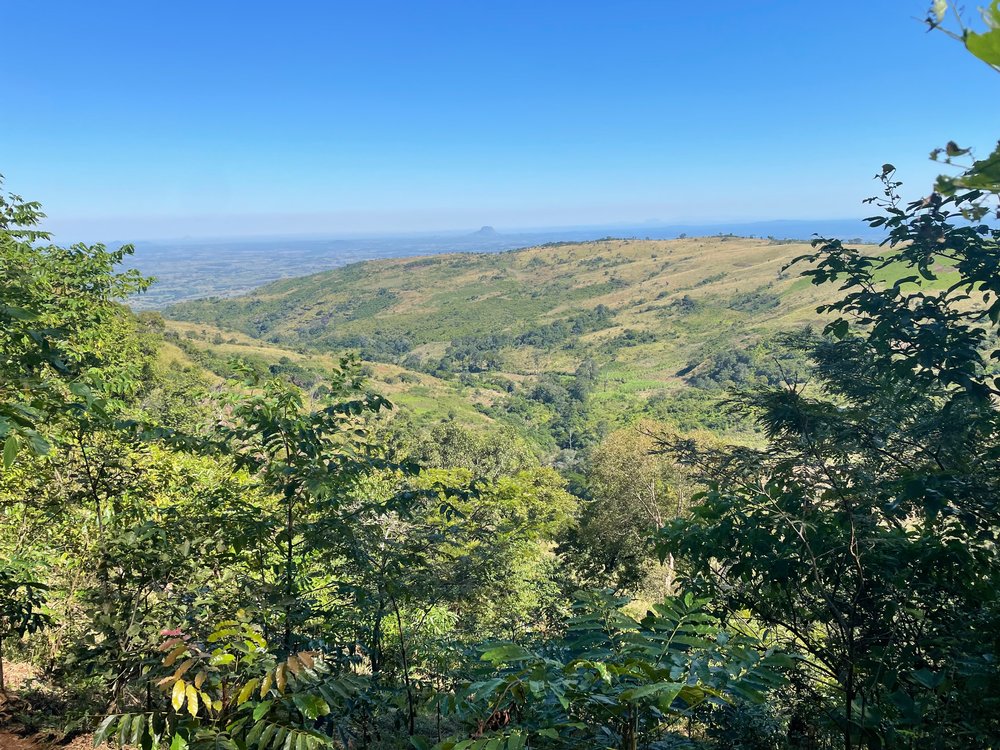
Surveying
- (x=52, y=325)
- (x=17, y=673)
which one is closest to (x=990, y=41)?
(x=52, y=325)

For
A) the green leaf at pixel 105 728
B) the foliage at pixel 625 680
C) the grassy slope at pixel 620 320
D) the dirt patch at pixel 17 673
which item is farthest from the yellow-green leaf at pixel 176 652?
the grassy slope at pixel 620 320

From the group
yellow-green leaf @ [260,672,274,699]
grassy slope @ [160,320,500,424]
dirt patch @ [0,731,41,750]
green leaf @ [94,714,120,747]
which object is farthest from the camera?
grassy slope @ [160,320,500,424]

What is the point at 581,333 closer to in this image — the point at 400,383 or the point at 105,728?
the point at 400,383

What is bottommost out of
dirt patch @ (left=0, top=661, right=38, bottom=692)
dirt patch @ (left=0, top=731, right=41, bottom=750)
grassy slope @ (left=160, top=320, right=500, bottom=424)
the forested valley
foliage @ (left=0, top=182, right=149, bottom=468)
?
grassy slope @ (left=160, top=320, right=500, bottom=424)

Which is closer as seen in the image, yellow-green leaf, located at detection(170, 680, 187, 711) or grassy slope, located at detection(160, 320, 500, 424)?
yellow-green leaf, located at detection(170, 680, 187, 711)

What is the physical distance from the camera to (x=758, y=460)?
332cm

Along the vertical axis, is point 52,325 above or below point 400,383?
above

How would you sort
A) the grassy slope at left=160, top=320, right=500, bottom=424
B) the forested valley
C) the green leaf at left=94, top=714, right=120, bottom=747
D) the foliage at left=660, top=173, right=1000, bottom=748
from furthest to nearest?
the grassy slope at left=160, top=320, right=500, bottom=424 < the foliage at left=660, top=173, right=1000, bottom=748 < the forested valley < the green leaf at left=94, top=714, right=120, bottom=747

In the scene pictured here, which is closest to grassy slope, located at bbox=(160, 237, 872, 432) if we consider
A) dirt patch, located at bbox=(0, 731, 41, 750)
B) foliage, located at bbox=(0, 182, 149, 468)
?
foliage, located at bbox=(0, 182, 149, 468)

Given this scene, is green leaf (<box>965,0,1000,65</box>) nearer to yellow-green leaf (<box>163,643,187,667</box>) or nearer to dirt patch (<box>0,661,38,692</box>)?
yellow-green leaf (<box>163,643,187,667</box>)

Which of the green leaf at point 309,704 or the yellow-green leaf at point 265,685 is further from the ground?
the yellow-green leaf at point 265,685

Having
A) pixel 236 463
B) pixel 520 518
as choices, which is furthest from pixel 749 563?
pixel 520 518

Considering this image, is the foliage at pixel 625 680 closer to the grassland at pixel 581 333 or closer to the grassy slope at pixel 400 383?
the grassy slope at pixel 400 383

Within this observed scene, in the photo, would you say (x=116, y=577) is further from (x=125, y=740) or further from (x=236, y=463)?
(x=125, y=740)
